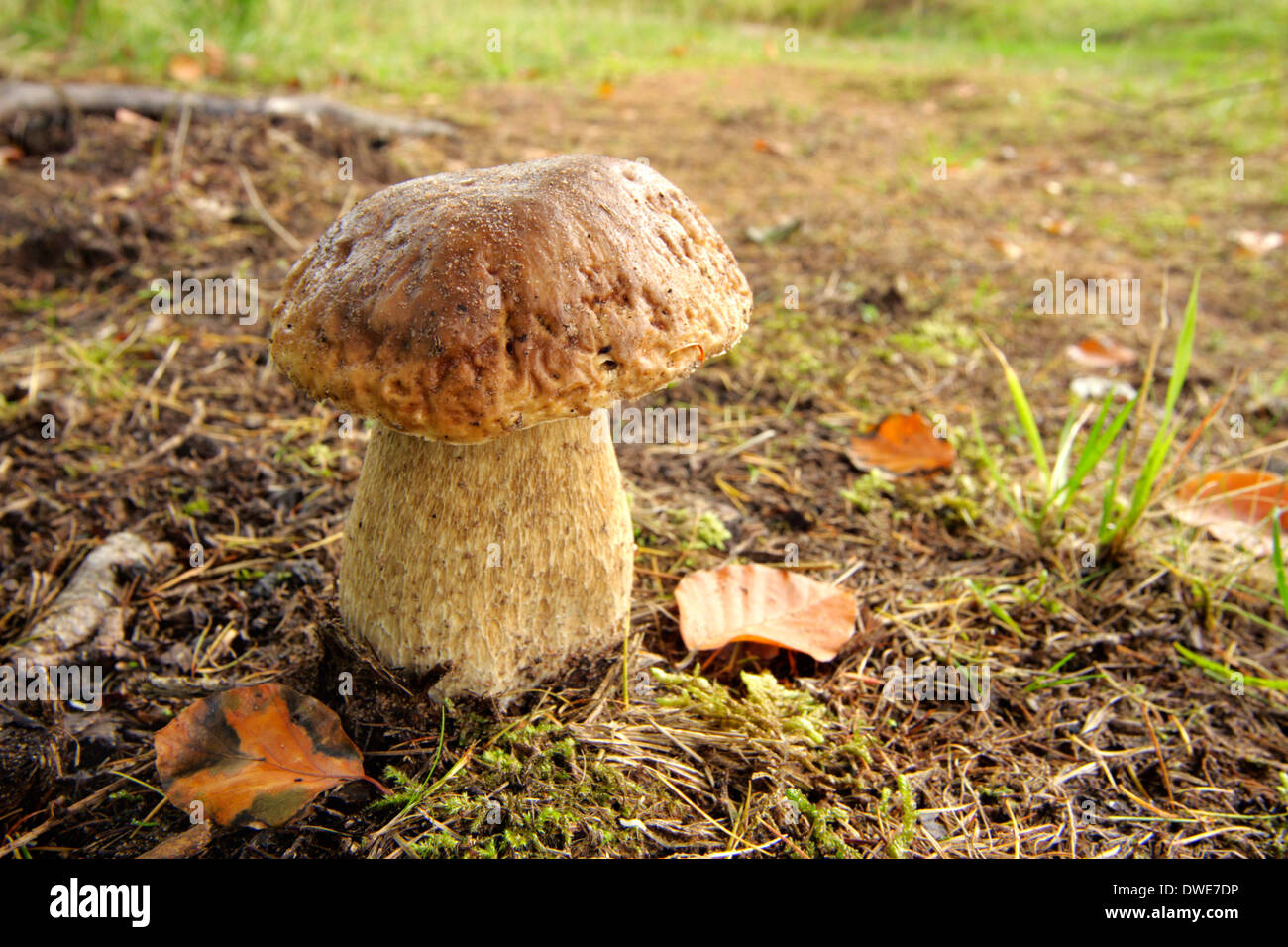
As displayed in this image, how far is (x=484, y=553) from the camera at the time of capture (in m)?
1.81

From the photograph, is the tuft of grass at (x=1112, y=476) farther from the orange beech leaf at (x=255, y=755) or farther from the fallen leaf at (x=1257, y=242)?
the fallen leaf at (x=1257, y=242)

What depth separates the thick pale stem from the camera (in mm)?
1790

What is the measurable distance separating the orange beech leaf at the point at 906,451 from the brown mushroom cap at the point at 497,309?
1.44m

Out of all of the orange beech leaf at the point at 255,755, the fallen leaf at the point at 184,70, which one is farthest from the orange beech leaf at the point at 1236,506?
the fallen leaf at the point at 184,70

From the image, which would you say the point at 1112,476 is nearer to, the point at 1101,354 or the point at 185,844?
the point at 1101,354

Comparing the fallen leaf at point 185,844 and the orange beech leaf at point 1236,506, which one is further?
the orange beech leaf at point 1236,506

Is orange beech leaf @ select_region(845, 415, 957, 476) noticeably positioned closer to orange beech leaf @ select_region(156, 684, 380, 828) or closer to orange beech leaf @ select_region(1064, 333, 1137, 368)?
orange beech leaf @ select_region(1064, 333, 1137, 368)

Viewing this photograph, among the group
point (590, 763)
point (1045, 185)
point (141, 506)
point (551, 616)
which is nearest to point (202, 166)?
point (141, 506)

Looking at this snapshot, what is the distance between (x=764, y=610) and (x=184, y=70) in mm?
6447

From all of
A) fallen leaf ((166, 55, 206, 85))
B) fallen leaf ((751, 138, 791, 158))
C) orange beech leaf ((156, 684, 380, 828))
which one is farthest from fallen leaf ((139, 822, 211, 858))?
fallen leaf ((166, 55, 206, 85))

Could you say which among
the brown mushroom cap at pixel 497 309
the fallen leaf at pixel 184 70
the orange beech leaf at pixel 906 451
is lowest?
the orange beech leaf at pixel 906 451

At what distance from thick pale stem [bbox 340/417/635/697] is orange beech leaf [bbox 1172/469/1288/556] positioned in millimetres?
1881

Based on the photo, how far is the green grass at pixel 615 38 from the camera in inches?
257
